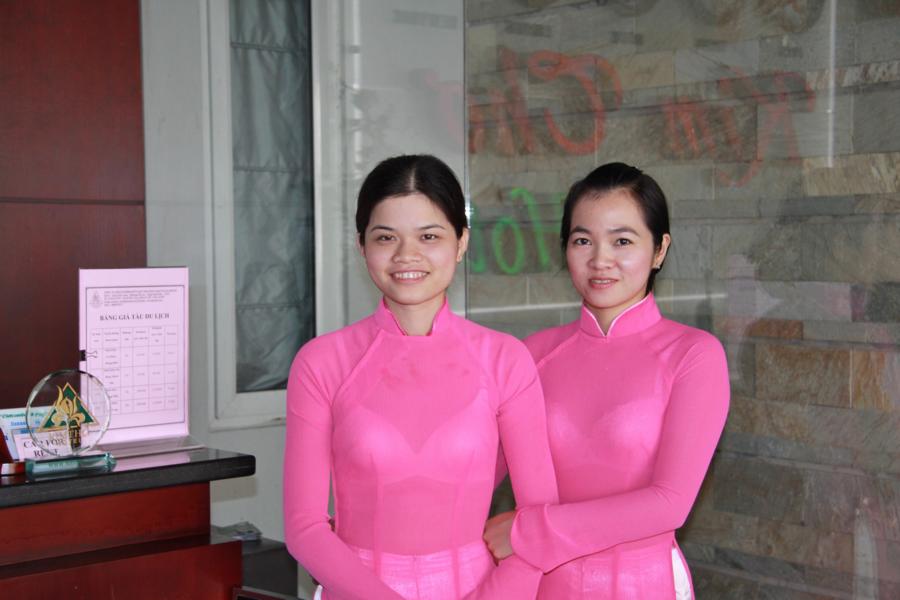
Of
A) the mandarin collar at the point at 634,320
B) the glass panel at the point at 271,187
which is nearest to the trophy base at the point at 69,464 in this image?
the mandarin collar at the point at 634,320

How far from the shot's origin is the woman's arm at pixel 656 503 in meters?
1.70

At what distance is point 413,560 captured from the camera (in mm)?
1703

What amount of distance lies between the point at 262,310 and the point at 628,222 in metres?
2.24

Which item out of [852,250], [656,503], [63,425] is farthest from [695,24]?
[63,425]

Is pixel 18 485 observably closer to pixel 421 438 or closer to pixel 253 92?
pixel 421 438

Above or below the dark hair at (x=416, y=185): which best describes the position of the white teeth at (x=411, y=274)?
below

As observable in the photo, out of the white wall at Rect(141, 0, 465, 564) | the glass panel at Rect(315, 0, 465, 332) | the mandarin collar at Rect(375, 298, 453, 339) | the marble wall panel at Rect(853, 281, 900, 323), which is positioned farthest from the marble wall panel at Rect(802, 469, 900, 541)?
the glass panel at Rect(315, 0, 465, 332)

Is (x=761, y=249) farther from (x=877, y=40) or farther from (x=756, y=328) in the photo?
(x=877, y=40)

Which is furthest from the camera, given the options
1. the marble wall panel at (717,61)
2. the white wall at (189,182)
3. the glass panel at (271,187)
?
the glass panel at (271,187)

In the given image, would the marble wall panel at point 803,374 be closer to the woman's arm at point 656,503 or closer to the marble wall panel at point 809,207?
the marble wall panel at point 809,207

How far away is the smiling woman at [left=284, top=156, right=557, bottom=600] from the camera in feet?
5.50

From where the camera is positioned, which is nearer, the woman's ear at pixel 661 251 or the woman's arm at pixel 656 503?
the woman's arm at pixel 656 503

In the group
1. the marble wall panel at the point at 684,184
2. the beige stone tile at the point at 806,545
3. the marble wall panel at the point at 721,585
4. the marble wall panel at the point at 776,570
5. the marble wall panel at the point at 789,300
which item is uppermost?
the marble wall panel at the point at 684,184

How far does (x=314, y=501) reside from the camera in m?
1.68
